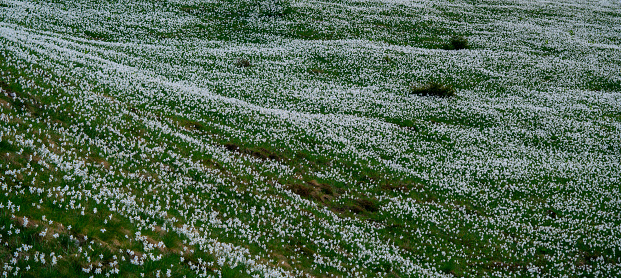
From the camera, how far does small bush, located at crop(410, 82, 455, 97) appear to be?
3506cm

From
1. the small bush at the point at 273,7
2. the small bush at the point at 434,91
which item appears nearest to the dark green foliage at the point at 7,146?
the small bush at the point at 434,91

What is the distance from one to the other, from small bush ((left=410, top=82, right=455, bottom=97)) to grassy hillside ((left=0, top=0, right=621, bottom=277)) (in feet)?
0.41

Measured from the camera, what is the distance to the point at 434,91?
35188mm

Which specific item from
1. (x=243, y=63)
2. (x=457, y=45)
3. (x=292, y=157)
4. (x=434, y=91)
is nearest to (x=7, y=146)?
(x=292, y=157)

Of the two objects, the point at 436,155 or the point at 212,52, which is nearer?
the point at 436,155

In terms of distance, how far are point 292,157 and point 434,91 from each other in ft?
67.0

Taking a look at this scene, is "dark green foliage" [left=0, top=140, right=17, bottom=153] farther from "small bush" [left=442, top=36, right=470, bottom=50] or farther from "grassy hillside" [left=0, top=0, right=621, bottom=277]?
"small bush" [left=442, top=36, right=470, bottom=50]

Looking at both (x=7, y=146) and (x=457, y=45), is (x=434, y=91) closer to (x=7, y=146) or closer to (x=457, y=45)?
(x=457, y=45)

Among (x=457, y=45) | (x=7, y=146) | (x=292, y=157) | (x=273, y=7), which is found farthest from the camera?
(x=273, y=7)

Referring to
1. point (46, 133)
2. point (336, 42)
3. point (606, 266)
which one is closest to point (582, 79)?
point (336, 42)

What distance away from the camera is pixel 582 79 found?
4309 cm

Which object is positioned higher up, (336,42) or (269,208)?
(336,42)

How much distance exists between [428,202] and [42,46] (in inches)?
958

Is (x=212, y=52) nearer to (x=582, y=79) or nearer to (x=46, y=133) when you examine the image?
(x=46, y=133)
